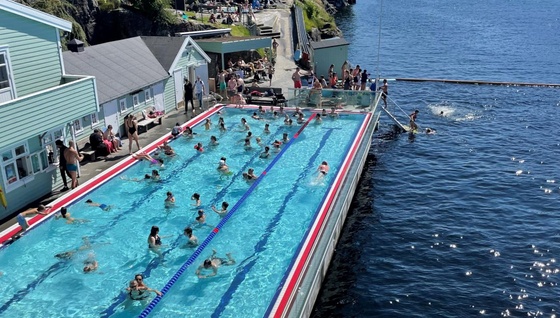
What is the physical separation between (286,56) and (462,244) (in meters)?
29.1

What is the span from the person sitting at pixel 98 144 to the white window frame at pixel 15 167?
4178mm

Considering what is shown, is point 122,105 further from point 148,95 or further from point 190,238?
point 190,238

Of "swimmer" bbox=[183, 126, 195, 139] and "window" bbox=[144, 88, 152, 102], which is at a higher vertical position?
"window" bbox=[144, 88, 152, 102]

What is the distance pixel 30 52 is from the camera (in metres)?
18.2

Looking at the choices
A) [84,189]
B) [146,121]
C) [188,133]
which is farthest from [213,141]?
[84,189]

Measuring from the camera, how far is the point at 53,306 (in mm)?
13766

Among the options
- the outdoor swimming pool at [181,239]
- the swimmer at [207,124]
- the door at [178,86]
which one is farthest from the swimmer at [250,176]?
the door at [178,86]

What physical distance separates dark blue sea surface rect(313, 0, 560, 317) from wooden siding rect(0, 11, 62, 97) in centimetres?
1229

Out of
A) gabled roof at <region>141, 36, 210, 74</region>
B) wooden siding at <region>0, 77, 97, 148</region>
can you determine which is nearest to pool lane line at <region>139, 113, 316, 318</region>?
wooden siding at <region>0, 77, 97, 148</region>

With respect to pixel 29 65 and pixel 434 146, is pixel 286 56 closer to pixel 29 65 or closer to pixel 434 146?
pixel 434 146

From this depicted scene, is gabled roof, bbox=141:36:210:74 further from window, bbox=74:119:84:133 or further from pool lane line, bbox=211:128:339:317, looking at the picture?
pool lane line, bbox=211:128:339:317

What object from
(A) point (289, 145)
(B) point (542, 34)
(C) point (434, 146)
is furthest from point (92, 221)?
(B) point (542, 34)

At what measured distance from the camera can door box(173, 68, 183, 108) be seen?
29500 millimetres

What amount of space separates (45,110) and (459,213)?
16.5 meters
